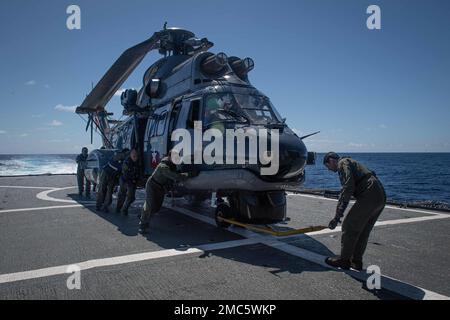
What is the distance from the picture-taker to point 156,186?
24.1ft

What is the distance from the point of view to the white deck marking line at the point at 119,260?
14.8ft

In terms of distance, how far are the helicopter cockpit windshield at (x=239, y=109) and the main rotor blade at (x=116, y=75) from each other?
232 inches

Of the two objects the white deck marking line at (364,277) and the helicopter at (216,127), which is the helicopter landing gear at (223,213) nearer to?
the helicopter at (216,127)

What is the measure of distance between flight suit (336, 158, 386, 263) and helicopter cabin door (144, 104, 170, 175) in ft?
→ 15.3

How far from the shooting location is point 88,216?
9148 mm

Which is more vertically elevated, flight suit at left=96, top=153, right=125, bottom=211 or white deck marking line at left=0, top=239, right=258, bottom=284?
flight suit at left=96, top=153, right=125, bottom=211

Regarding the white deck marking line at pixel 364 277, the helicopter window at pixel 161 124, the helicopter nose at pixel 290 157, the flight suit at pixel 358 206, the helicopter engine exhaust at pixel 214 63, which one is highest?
A: the helicopter engine exhaust at pixel 214 63

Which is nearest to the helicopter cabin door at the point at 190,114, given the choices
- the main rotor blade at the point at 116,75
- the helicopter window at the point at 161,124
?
the helicopter window at the point at 161,124

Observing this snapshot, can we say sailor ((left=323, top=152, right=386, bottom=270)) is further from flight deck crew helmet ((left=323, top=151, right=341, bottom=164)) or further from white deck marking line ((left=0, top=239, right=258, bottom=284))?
white deck marking line ((left=0, top=239, right=258, bottom=284))

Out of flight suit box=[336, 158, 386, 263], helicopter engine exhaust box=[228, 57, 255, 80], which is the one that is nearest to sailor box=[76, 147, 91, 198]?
helicopter engine exhaust box=[228, 57, 255, 80]

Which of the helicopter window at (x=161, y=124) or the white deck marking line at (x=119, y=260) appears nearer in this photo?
the white deck marking line at (x=119, y=260)

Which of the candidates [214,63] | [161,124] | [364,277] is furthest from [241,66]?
[364,277]

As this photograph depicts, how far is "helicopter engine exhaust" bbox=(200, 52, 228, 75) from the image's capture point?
804 centimetres

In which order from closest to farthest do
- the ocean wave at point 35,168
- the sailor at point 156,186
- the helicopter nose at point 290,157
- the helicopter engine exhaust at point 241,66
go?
the helicopter nose at point 290,157, the sailor at point 156,186, the helicopter engine exhaust at point 241,66, the ocean wave at point 35,168
